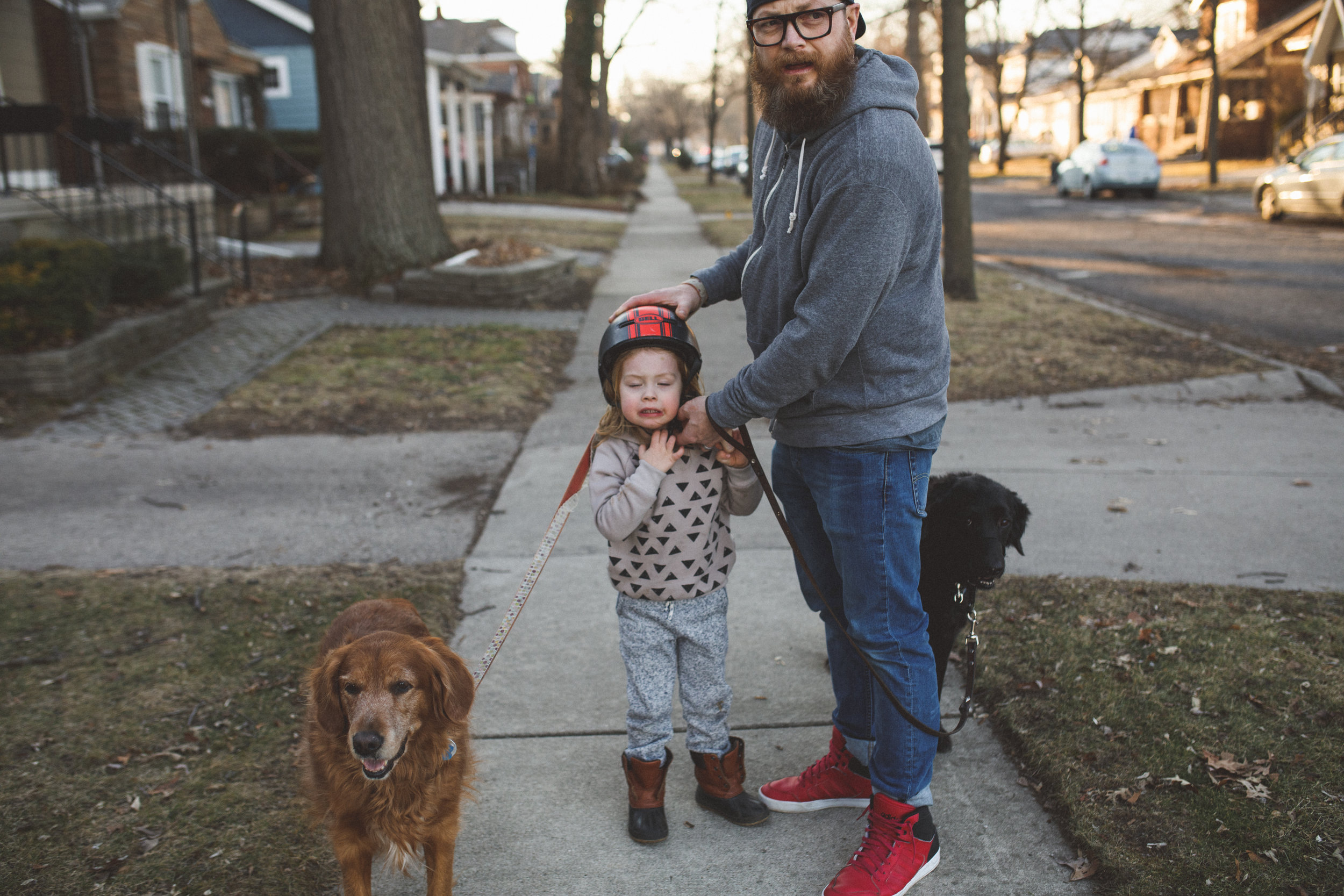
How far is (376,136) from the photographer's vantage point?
1103cm

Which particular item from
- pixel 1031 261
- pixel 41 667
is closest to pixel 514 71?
pixel 1031 261

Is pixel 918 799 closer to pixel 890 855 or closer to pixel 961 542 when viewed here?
pixel 890 855

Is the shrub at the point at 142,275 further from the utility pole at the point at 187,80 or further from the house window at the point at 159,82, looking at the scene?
the house window at the point at 159,82

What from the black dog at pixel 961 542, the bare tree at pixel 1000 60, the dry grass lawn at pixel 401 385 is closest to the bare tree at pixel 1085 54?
the bare tree at pixel 1000 60

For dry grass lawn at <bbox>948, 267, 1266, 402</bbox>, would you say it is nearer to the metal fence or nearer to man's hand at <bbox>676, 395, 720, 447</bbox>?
man's hand at <bbox>676, 395, 720, 447</bbox>

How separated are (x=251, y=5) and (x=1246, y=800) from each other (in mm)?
30437

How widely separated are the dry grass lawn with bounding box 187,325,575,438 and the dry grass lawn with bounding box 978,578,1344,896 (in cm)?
422

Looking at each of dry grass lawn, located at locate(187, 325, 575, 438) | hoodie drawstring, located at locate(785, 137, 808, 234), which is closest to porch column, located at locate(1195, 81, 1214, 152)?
dry grass lawn, located at locate(187, 325, 575, 438)

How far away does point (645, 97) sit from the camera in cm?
11100

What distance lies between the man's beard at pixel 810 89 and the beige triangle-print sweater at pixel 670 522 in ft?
2.91

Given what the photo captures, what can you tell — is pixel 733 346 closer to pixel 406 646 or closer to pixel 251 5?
pixel 406 646

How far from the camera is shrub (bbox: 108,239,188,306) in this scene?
8.94 meters

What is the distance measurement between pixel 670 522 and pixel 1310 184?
2001 cm

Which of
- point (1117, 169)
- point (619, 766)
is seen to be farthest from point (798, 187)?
point (1117, 169)
